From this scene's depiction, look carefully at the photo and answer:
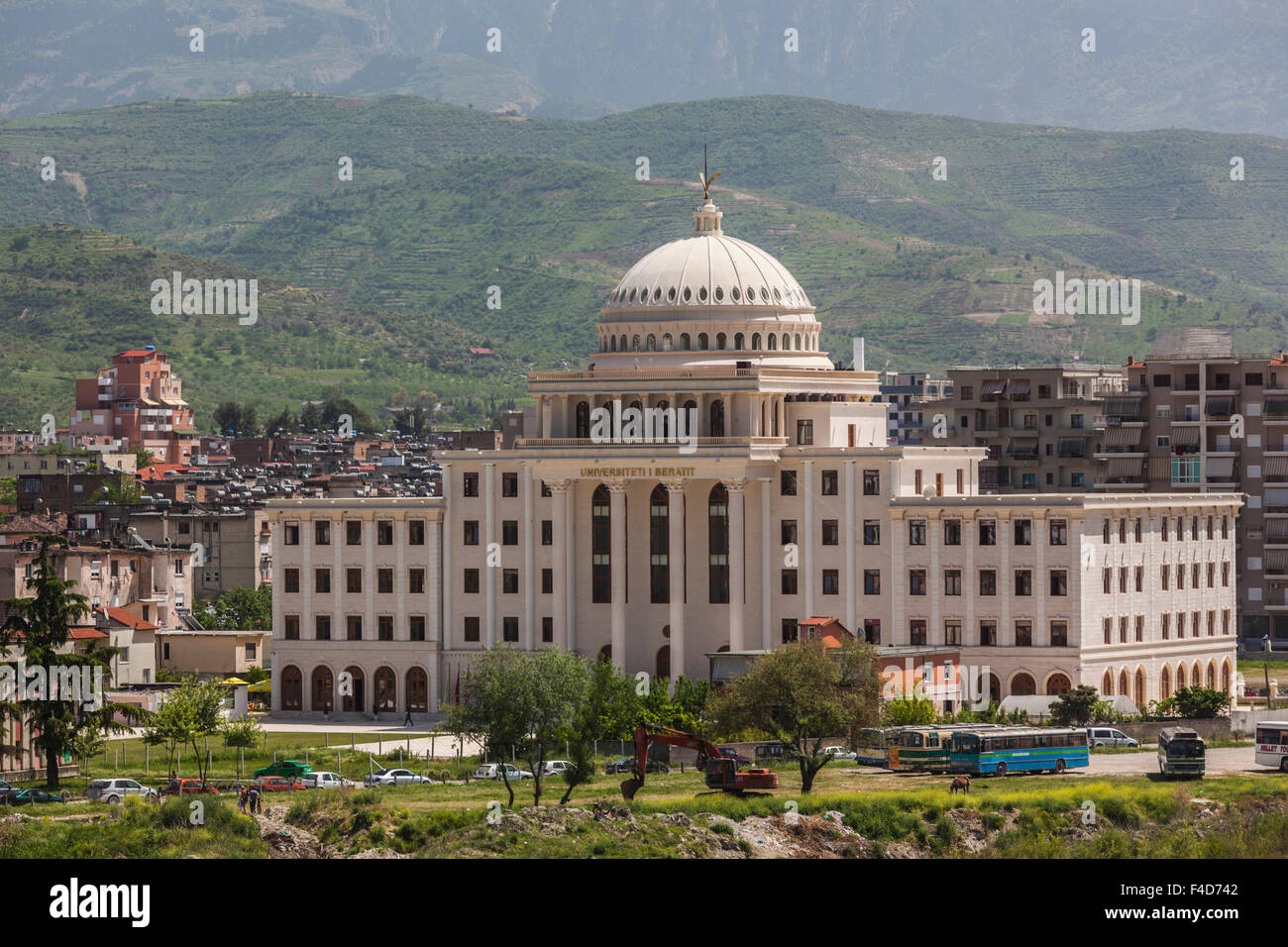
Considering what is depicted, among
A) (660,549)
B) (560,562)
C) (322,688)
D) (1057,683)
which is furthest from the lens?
(322,688)

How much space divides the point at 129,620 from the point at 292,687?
9.40 meters

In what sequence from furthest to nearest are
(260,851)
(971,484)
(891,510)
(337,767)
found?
1. (971,484)
2. (891,510)
3. (337,767)
4. (260,851)

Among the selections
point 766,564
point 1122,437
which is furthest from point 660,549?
point 1122,437

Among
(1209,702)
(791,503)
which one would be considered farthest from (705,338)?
(1209,702)

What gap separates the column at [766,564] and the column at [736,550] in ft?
2.76

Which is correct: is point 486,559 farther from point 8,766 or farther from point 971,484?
point 8,766

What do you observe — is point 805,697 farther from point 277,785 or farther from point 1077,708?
point 277,785

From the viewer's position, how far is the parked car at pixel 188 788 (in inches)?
3556

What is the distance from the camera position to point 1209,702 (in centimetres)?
10862

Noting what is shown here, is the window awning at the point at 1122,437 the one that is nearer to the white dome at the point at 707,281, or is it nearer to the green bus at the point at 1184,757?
the white dome at the point at 707,281

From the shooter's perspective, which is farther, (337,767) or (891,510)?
(891,510)

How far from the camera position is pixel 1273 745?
305 ft

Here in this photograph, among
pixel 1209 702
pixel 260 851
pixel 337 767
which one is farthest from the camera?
pixel 1209 702
